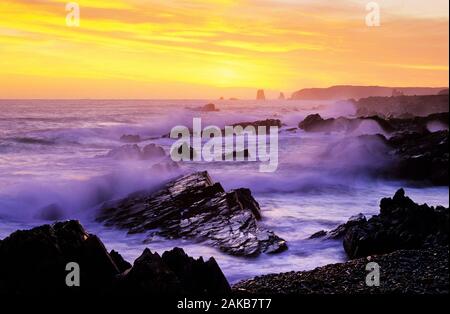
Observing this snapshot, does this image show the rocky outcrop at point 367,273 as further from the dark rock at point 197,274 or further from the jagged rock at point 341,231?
the jagged rock at point 341,231

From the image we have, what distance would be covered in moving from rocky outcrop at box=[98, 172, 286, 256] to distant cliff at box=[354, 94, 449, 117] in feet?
163

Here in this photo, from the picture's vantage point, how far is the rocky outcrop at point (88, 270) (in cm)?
748

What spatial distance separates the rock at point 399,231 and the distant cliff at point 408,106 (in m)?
50.3

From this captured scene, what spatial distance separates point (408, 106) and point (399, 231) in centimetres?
6832

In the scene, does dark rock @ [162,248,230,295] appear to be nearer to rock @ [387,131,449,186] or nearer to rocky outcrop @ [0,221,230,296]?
rocky outcrop @ [0,221,230,296]

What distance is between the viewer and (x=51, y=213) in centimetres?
1631

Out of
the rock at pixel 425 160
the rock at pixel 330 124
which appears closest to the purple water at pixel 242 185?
the rock at pixel 425 160

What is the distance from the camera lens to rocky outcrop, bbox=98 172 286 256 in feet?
40.5

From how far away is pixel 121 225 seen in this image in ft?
45.9

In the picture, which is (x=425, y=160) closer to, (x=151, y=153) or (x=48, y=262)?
(x=151, y=153)

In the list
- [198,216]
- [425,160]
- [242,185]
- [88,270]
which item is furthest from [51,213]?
[425,160]
